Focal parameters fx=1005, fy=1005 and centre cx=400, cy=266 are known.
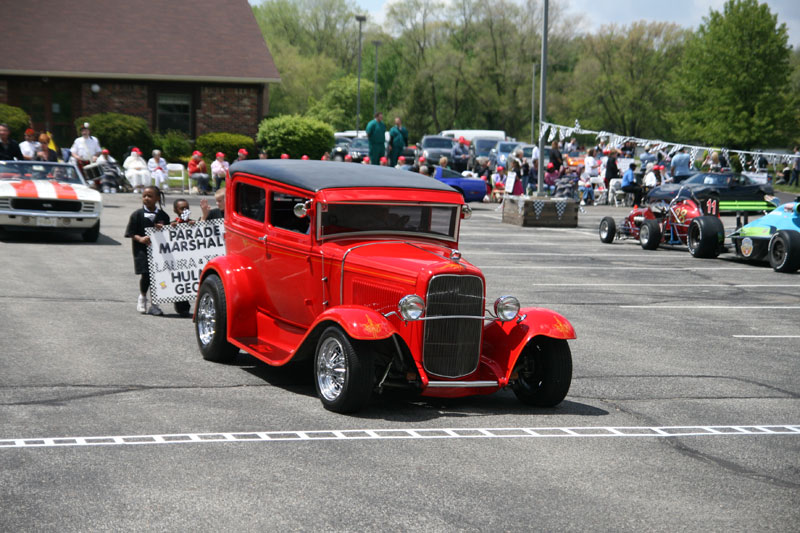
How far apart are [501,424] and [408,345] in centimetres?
97

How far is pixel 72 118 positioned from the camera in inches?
1575

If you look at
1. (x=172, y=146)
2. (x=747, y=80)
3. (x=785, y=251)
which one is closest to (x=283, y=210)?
(x=785, y=251)

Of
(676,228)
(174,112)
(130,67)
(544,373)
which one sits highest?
(130,67)

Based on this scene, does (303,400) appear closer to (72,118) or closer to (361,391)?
(361,391)

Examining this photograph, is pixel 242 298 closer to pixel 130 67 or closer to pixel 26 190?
pixel 26 190

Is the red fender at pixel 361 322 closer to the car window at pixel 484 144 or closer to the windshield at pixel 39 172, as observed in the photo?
the windshield at pixel 39 172

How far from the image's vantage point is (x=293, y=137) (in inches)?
1539

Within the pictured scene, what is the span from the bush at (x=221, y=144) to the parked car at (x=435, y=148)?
32.9ft

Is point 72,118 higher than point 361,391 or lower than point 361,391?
higher

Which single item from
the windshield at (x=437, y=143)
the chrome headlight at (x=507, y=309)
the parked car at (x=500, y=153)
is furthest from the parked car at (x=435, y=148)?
the chrome headlight at (x=507, y=309)

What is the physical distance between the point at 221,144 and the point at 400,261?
31.8 meters

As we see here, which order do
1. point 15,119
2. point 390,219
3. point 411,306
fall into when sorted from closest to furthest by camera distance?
point 411,306
point 390,219
point 15,119

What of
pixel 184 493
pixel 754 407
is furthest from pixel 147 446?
pixel 754 407

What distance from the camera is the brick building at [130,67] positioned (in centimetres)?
3938
